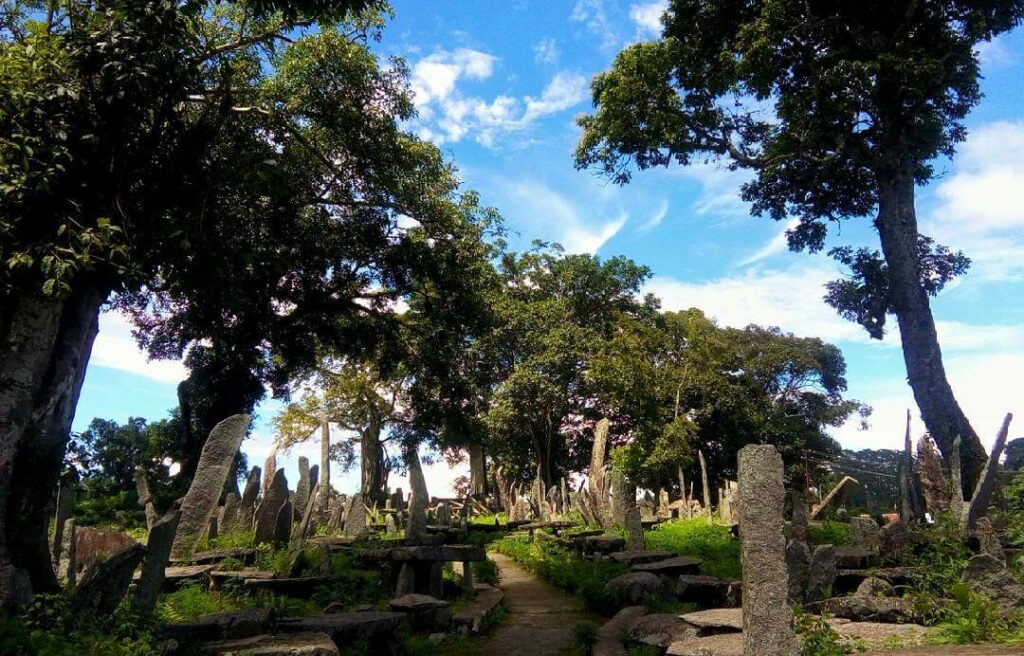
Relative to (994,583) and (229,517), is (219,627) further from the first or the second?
(229,517)

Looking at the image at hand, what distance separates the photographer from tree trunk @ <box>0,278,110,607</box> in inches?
319

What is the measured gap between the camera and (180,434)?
75.8 ft

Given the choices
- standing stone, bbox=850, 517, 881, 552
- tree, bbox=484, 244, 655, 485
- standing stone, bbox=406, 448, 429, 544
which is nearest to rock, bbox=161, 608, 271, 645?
standing stone, bbox=406, 448, 429, 544

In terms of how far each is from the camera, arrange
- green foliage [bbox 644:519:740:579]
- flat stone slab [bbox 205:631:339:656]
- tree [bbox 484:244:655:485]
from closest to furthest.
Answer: flat stone slab [bbox 205:631:339:656]
green foliage [bbox 644:519:740:579]
tree [bbox 484:244:655:485]

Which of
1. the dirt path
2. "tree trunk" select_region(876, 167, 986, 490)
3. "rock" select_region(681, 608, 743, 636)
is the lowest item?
the dirt path

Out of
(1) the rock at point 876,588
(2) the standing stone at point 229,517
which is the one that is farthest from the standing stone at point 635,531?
(2) the standing stone at point 229,517

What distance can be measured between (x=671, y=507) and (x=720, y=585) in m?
15.2

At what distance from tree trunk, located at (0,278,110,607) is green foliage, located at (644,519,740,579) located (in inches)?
356

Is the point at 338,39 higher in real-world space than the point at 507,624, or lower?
higher

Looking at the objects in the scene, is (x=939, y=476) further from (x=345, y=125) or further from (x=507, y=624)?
(x=345, y=125)

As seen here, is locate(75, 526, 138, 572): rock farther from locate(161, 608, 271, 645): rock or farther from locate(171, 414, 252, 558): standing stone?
locate(161, 608, 271, 645): rock

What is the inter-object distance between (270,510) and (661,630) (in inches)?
291

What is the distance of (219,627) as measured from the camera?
6301 millimetres

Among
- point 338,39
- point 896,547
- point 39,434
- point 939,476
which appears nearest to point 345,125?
point 338,39
